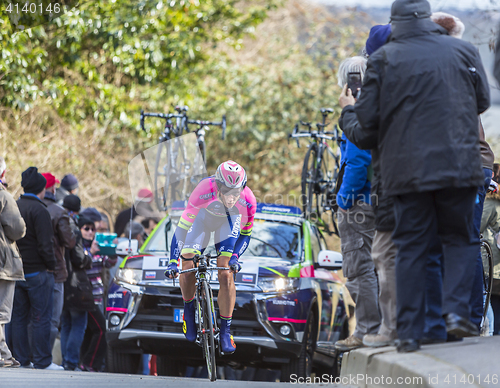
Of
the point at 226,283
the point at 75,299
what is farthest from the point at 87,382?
the point at 75,299

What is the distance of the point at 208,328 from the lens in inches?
279

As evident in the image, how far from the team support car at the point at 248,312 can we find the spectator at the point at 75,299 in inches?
49.0

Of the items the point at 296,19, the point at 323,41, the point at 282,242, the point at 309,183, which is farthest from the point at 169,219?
the point at 296,19

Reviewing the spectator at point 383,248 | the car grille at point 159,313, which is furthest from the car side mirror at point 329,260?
the spectator at point 383,248

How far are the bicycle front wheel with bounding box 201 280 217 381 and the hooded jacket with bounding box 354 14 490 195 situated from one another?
3.00 m

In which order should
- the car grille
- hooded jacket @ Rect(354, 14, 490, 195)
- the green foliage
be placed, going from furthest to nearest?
the green foliage, the car grille, hooded jacket @ Rect(354, 14, 490, 195)

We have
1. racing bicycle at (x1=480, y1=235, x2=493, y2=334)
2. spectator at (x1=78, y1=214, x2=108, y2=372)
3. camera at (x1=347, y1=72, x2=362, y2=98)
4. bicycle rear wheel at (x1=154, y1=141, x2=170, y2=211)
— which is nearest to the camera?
camera at (x1=347, y1=72, x2=362, y2=98)

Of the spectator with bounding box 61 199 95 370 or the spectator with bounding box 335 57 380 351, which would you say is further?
the spectator with bounding box 61 199 95 370

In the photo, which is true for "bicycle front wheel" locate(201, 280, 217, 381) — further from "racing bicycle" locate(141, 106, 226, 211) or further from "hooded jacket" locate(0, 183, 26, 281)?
"racing bicycle" locate(141, 106, 226, 211)

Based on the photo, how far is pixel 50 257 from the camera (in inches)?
340

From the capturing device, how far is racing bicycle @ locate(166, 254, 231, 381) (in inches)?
276

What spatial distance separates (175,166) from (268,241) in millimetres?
3384

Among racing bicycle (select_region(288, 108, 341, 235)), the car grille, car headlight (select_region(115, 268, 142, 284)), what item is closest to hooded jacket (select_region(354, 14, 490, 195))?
the car grille

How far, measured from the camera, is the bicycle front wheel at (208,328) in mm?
6941
